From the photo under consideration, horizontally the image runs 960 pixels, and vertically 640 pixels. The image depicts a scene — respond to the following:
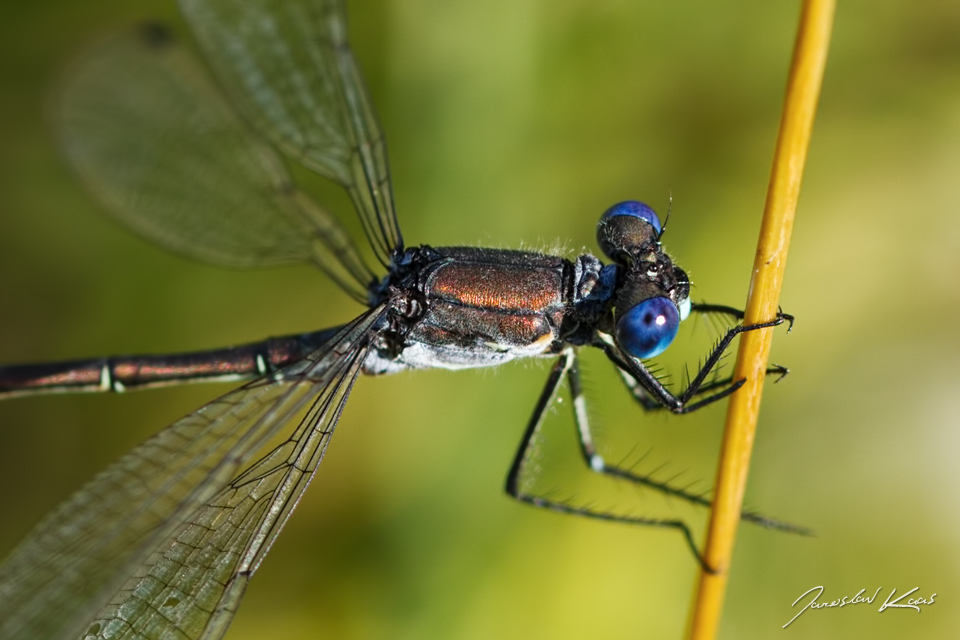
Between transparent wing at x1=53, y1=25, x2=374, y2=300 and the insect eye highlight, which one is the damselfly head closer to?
the insect eye highlight

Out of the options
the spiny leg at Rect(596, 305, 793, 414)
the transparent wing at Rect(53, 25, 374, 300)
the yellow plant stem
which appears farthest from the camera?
the transparent wing at Rect(53, 25, 374, 300)

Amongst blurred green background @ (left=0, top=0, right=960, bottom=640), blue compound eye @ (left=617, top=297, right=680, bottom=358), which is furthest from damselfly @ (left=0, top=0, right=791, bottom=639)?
blurred green background @ (left=0, top=0, right=960, bottom=640)

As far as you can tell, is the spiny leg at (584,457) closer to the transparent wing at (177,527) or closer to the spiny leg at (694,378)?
the spiny leg at (694,378)

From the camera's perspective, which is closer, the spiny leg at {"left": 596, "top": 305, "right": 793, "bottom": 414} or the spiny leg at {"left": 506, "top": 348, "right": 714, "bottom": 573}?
the spiny leg at {"left": 596, "top": 305, "right": 793, "bottom": 414}

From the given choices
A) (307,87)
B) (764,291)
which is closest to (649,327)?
(764,291)

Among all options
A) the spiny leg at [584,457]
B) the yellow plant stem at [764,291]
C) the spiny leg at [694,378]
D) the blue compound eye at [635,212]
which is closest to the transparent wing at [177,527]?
the spiny leg at [584,457]

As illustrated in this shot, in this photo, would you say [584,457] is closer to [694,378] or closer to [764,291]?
[694,378]
